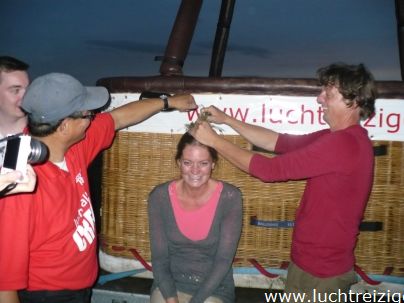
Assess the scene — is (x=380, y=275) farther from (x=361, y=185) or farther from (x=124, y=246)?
(x=124, y=246)

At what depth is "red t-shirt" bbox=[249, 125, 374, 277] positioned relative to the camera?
1.87 meters

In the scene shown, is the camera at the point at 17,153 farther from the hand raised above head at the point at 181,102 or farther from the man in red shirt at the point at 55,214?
the hand raised above head at the point at 181,102

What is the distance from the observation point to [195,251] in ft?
7.98

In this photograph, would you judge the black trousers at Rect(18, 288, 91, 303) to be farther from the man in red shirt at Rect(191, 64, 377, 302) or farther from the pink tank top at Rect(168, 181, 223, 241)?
the man in red shirt at Rect(191, 64, 377, 302)

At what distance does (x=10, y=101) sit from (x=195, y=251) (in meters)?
1.69

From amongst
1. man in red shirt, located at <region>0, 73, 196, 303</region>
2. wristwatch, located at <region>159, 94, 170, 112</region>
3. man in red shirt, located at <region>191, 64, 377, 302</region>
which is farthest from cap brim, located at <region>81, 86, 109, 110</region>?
man in red shirt, located at <region>191, 64, 377, 302</region>

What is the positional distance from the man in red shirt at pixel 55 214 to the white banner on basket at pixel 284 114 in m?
0.70

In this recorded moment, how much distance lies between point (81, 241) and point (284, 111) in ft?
4.85

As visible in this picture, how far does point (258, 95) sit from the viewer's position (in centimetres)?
240

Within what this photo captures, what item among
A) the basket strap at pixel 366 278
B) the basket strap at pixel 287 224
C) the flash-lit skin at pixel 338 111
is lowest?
the basket strap at pixel 366 278

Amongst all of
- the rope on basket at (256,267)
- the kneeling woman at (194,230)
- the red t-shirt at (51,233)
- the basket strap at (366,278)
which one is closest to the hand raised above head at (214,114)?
the kneeling woman at (194,230)

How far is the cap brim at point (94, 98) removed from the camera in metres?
1.89

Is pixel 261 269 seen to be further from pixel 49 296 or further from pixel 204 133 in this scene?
pixel 49 296

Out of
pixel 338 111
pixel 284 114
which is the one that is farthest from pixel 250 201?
pixel 338 111
